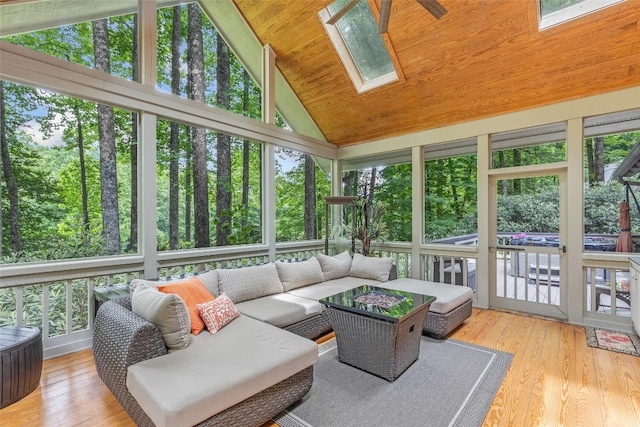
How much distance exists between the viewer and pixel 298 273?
393 cm

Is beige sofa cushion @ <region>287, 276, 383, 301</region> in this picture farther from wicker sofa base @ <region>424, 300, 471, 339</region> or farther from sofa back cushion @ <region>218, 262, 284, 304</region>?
wicker sofa base @ <region>424, 300, 471, 339</region>

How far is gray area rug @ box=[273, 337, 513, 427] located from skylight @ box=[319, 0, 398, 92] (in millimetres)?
3840

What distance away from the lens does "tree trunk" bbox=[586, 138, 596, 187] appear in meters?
3.84

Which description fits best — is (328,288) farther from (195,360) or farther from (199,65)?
(199,65)

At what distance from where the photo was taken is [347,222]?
6195 millimetres

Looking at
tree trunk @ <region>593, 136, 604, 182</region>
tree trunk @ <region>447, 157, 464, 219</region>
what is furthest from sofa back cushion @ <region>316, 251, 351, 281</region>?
tree trunk @ <region>593, 136, 604, 182</region>

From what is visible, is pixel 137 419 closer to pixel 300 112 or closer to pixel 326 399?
pixel 326 399

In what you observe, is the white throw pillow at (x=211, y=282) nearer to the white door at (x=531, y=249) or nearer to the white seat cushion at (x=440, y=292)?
the white seat cushion at (x=440, y=292)

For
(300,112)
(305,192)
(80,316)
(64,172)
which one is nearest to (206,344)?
(80,316)

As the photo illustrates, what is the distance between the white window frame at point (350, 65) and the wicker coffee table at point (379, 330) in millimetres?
3344

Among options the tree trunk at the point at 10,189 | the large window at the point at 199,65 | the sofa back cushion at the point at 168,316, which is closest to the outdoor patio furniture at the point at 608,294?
the sofa back cushion at the point at 168,316

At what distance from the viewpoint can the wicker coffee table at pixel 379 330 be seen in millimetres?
2484

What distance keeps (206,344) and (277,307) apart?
100cm

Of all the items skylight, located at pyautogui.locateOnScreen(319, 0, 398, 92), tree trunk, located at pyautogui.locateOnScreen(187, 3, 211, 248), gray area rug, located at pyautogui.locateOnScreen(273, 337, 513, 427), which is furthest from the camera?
tree trunk, located at pyautogui.locateOnScreen(187, 3, 211, 248)
